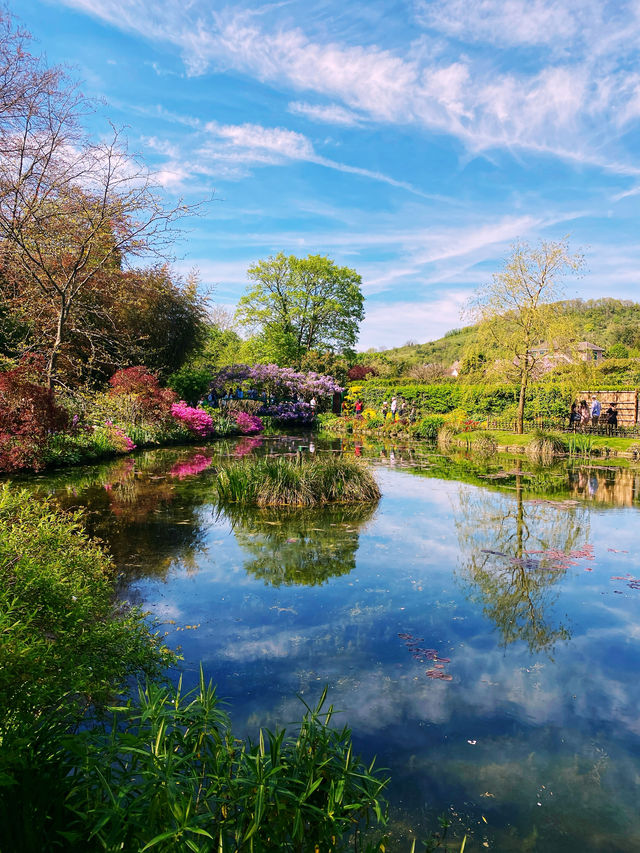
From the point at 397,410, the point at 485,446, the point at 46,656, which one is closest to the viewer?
the point at 46,656

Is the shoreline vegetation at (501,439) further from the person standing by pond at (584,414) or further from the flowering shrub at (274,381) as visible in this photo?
the flowering shrub at (274,381)

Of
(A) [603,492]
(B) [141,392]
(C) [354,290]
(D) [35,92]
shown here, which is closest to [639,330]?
(C) [354,290]

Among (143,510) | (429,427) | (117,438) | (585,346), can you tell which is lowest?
(143,510)

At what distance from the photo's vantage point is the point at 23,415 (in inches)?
330

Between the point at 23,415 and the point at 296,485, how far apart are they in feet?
15.4

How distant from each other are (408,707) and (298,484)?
5796mm

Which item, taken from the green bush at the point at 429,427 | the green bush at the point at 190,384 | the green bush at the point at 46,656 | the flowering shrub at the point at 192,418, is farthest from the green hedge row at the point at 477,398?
the green bush at the point at 46,656

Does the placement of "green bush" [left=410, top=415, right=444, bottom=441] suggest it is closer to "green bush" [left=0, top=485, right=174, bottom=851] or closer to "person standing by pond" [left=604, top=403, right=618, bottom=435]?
"person standing by pond" [left=604, top=403, right=618, bottom=435]

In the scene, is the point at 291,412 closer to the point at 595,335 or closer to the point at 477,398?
the point at 477,398

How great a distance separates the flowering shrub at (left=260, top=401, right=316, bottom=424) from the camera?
25984 mm

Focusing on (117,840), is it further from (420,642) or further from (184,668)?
(420,642)

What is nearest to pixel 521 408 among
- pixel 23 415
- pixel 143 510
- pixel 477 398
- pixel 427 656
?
pixel 477 398

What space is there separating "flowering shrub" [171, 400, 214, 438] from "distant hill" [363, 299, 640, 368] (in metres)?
33.3

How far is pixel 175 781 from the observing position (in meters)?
1.87
